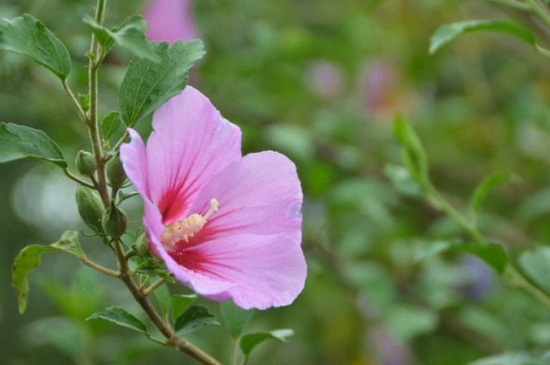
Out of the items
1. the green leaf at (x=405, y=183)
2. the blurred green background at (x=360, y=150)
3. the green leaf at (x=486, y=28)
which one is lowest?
the blurred green background at (x=360, y=150)

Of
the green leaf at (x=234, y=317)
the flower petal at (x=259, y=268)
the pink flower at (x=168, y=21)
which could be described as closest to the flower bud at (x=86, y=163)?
the flower petal at (x=259, y=268)

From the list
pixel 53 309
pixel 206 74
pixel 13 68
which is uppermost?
pixel 13 68

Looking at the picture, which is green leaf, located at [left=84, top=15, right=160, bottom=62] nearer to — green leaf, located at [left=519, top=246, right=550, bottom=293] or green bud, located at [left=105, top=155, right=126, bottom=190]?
green bud, located at [left=105, top=155, right=126, bottom=190]

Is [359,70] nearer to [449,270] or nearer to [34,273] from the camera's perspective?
[449,270]

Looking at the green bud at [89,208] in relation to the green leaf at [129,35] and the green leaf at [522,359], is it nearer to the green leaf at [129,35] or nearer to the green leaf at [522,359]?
the green leaf at [129,35]

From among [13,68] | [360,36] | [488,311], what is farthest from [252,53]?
[488,311]

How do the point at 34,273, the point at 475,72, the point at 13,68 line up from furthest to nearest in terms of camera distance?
the point at 34,273
the point at 475,72
the point at 13,68
